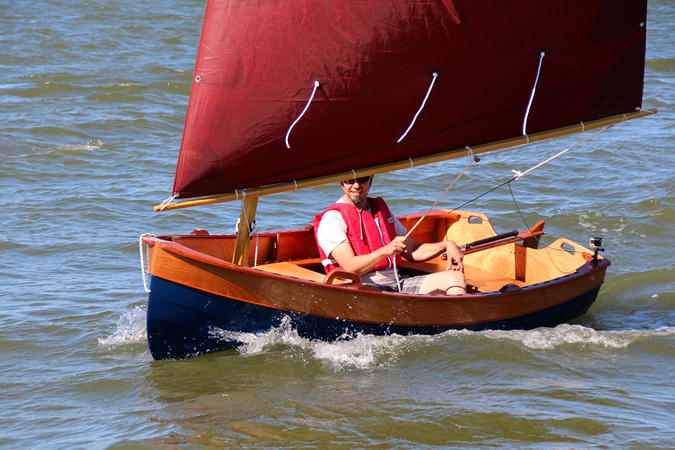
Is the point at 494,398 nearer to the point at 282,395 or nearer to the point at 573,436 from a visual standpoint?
the point at 573,436

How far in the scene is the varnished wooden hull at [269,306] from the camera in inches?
197

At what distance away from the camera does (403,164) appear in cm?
532

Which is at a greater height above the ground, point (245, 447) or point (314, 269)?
point (314, 269)

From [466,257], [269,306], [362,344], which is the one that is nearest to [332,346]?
[362,344]

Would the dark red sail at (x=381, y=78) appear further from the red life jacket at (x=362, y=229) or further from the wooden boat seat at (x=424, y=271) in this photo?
the wooden boat seat at (x=424, y=271)

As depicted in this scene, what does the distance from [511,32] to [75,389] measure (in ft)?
11.6

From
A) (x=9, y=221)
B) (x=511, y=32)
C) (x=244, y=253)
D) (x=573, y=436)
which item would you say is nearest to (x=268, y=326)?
(x=244, y=253)

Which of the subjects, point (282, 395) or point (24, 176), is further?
point (24, 176)

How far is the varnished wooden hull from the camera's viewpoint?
500 cm

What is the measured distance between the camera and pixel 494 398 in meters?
4.87

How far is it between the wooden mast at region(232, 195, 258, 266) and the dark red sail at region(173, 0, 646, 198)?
201 millimetres

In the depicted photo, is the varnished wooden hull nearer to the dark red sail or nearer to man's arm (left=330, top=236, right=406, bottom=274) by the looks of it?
man's arm (left=330, top=236, right=406, bottom=274)

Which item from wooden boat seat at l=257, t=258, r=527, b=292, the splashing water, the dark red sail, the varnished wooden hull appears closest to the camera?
the dark red sail

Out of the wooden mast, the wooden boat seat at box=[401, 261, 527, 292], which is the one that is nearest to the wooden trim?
the wooden mast
